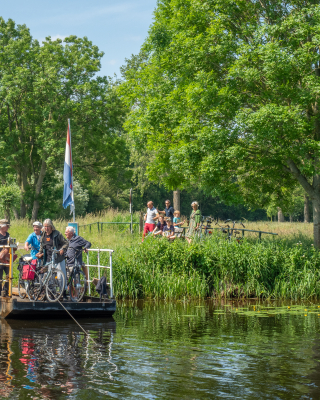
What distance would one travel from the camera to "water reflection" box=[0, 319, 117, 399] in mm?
6613

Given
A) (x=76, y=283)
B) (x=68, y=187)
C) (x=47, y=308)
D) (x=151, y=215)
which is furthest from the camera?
(x=151, y=215)

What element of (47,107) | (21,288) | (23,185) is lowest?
(21,288)

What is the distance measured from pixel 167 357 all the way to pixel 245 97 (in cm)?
1121

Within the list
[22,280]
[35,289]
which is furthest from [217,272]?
[22,280]

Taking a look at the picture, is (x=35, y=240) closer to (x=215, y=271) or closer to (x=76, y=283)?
(x=76, y=283)

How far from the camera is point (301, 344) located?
895 cm

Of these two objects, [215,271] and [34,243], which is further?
[215,271]

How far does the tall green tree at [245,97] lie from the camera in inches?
611

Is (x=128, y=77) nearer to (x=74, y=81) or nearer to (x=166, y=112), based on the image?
(x=166, y=112)

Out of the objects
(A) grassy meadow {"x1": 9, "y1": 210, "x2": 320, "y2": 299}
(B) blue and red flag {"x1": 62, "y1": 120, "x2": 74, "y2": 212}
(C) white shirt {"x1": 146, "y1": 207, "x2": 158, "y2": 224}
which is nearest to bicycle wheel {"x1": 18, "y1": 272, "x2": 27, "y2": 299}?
(A) grassy meadow {"x1": 9, "y1": 210, "x2": 320, "y2": 299}

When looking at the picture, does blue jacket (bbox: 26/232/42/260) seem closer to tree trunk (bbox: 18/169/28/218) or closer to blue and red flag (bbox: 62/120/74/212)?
blue and red flag (bbox: 62/120/74/212)

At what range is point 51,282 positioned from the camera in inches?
445

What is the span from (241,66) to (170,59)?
15.4 feet

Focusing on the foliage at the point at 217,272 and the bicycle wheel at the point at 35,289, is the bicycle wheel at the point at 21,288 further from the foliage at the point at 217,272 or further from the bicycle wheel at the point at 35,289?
the foliage at the point at 217,272
